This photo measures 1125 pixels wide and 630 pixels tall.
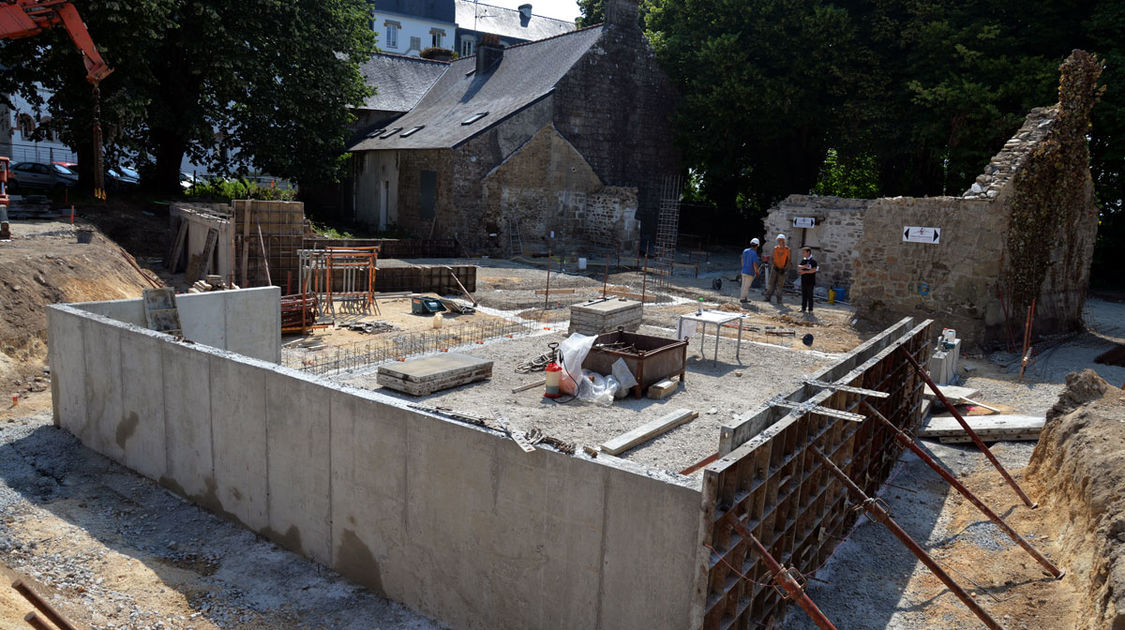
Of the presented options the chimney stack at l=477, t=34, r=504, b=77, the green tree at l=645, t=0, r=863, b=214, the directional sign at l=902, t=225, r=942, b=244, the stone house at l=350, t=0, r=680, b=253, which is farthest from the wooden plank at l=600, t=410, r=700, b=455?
the chimney stack at l=477, t=34, r=504, b=77

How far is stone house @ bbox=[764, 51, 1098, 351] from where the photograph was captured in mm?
15470

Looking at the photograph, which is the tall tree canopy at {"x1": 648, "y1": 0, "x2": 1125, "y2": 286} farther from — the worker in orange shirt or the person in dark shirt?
the person in dark shirt

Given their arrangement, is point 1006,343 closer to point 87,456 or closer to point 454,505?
point 454,505

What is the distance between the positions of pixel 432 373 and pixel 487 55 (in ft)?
87.2

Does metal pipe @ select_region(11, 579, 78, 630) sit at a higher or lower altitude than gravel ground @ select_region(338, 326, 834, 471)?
higher

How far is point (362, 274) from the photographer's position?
62.8 feet

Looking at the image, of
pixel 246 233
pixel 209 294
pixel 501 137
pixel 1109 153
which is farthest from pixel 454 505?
→ pixel 1109 153

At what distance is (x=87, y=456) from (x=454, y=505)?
6.17 meters

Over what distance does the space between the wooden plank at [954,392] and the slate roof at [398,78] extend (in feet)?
98.6

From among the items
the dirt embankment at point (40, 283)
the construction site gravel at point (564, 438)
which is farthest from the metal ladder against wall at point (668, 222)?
the dirt embankment at point (40, 283)

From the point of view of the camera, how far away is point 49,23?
1897 centimetres

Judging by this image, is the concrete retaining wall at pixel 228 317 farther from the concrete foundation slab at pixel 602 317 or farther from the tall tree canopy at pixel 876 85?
the tall tree canopy at pixel 876 85

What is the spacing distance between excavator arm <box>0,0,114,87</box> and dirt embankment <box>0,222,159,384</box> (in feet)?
15.8

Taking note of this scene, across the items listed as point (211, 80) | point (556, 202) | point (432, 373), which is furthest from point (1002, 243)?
point (211, 80)
